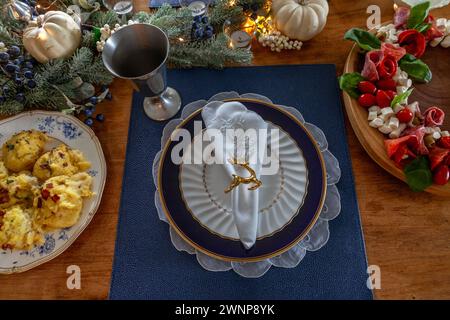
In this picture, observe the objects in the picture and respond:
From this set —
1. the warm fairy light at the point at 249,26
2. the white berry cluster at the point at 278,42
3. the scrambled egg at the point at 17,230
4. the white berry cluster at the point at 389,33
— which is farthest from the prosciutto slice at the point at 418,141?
the scrambled egg at the point at 17,230

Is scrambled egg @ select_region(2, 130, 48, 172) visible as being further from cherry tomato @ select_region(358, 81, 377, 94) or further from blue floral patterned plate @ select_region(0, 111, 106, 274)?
cherry tomato @ select_region(358, 81, 377, 94)

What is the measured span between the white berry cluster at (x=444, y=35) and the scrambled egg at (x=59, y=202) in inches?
31.6

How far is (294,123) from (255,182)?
158mm

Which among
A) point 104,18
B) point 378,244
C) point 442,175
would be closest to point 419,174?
point 442,175

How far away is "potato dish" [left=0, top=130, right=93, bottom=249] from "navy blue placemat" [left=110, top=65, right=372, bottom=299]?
0.09 meters

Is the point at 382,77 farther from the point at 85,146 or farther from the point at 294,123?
the point at 85,146

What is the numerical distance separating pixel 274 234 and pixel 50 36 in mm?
607

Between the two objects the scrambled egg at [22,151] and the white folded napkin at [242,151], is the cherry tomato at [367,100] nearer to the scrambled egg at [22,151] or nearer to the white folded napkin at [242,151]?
the white folded napkin at [242,151]

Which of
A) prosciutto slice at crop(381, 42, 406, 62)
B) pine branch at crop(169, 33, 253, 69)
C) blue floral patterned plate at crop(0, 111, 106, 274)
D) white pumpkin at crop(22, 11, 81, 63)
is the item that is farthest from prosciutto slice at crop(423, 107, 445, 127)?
white pumpkin at crop(22, 11, 81, 63)

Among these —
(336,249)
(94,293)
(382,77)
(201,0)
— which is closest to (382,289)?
(336,249)

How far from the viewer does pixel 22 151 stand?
64 cm

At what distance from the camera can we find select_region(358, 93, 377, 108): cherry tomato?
0.66 metres

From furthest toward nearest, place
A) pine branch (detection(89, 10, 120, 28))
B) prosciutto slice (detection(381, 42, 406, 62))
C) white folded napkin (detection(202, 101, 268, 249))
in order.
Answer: pine branch (detection(89, 10, 120, 28))
prosciutto slice (detection(381, 42, 406, 62))
white folded napkin (detection(202, 101, 268, 249))

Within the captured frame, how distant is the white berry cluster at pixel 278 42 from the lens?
0.78 m
